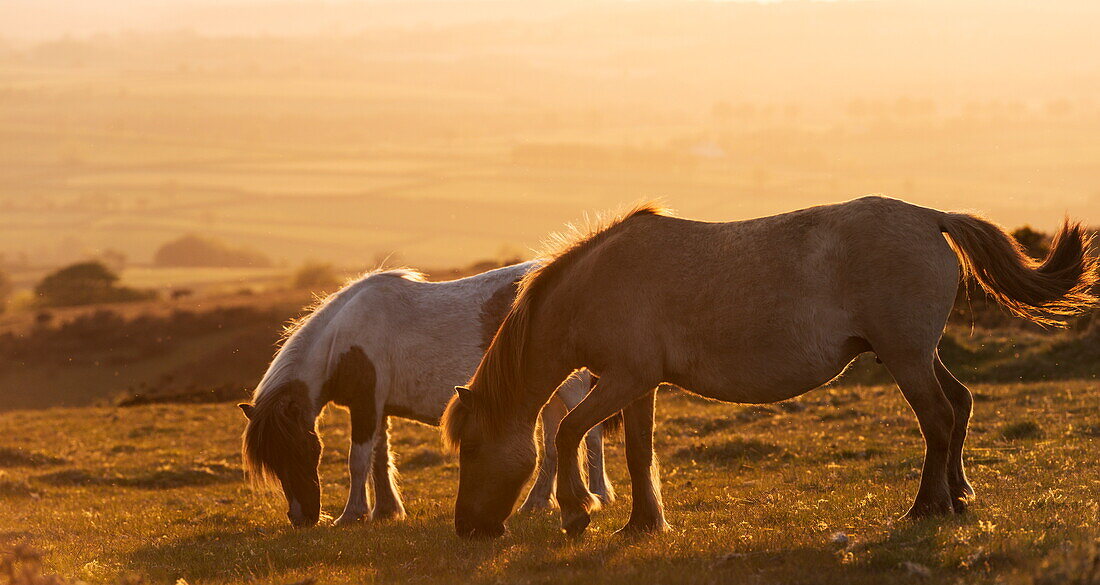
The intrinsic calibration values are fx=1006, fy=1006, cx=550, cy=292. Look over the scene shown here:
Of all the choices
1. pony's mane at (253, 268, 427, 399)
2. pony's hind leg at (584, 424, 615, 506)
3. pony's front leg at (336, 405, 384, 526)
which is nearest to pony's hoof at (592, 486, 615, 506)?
pony's hind leg at (584, 424, 615, 506)

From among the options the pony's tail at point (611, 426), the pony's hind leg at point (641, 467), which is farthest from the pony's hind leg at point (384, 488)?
the pony's hind leg at point (641, 467)

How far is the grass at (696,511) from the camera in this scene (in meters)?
6.89

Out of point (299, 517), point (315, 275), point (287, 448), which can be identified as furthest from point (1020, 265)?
point (315, 275)

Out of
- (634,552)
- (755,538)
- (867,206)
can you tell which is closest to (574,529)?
(634,552)

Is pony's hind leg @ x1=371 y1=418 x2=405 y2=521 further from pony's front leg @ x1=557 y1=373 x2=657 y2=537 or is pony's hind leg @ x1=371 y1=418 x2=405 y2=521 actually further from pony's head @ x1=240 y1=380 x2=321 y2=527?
pony's front leg @ x1=557 y1=373 x2=657 y2=537

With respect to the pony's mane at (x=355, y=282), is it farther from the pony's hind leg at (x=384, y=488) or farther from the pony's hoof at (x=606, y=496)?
the pony's hoof at (x=606, y=496)

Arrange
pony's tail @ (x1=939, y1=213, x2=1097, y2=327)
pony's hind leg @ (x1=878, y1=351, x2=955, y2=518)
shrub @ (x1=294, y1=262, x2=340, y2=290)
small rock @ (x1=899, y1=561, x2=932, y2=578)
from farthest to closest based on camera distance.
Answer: shrub @ (x1=294, y1=262, x2=340, y2=290)
pony's tail @ (x1=939, y1=213, x2=1097, y2=327)
pony's hind leg @ (x1=878, y1=351, x2=955, y2=518)
small rock @ (x1=899, y1=561, x2=932, y2=578)

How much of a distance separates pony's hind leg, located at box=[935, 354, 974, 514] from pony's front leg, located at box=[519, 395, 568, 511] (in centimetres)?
464

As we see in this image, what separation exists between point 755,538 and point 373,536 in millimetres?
3958

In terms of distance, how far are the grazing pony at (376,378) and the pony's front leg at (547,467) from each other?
13 mm

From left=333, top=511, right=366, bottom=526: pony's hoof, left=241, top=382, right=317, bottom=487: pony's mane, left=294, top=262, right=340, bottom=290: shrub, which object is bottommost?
left=333, top=511, right=366, bottom=526: pony's hoof

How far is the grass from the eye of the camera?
271 inches

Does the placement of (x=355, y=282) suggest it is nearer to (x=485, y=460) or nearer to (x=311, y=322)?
(x=311, y=322)

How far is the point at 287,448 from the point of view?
11.0 m
